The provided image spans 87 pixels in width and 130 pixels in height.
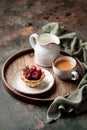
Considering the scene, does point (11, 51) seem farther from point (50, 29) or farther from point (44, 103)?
point (44, 103)

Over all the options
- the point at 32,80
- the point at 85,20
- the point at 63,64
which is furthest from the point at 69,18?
the point at 32,80

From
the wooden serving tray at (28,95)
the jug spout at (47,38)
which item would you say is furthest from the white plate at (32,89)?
the jug spout at (47,38)

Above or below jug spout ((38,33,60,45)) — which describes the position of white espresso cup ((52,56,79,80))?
below

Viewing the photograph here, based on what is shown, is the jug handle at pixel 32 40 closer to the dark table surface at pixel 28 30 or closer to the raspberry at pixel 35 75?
the dark table surface at pixel 28 30

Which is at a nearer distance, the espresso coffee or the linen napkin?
the linen napkin

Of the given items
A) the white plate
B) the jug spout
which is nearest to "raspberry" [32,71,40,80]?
the white plate

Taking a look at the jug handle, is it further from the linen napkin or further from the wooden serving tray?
the linen napkin

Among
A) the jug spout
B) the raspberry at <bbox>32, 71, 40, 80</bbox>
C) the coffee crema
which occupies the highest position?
the jug spout

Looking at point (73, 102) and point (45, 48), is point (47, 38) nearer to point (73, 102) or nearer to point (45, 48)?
point (45, 48)

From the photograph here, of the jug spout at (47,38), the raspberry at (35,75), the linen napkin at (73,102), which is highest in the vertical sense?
the jug spout at (47,38)
